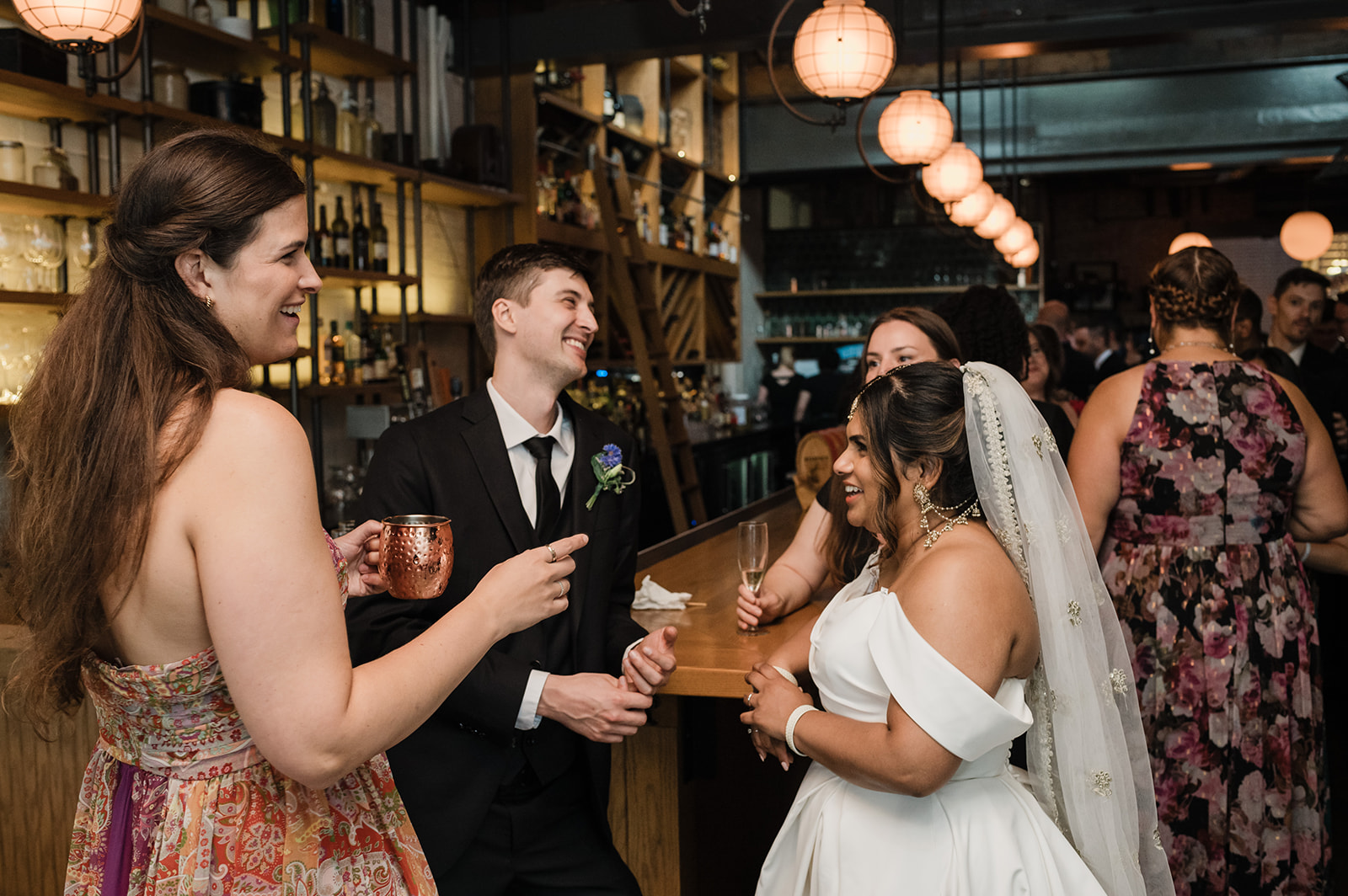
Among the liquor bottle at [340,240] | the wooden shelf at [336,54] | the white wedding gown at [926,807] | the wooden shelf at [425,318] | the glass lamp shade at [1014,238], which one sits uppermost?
the wooden shelf at [336,54]

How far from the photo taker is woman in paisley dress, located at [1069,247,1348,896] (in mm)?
2703

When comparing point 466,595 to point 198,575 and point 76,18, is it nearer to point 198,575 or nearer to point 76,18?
point 198,575

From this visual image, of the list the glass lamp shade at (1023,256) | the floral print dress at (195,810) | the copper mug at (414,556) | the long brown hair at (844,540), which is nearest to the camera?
the floral print dress at (195,810)

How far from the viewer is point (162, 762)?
1.33m

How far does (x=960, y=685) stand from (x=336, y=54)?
423 cm

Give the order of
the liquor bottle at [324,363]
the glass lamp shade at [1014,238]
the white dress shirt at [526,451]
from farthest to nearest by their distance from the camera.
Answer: the glass lamp shade at [1014,238]
the liquor bottle at [324,363]
the white dress shirt at [526,451]

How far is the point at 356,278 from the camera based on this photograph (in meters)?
4.80

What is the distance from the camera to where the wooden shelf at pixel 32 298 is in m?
3.23

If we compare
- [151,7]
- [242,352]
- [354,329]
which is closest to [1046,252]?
[354,329]

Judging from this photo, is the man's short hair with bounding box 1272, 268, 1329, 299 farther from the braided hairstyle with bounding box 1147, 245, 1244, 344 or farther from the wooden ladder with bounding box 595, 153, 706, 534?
the wooden ladder with bounding box 595, 153, 706, 534

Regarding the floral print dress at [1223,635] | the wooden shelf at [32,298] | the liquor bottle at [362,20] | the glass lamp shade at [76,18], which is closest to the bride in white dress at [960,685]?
the floral print dress at [1223,635]

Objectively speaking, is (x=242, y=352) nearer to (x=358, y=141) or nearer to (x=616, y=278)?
(x=358, y=141)

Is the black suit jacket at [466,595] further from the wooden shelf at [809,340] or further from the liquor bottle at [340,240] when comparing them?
the wooden shelf at [809,340]

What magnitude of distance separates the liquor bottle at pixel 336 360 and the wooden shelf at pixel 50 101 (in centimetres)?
140
